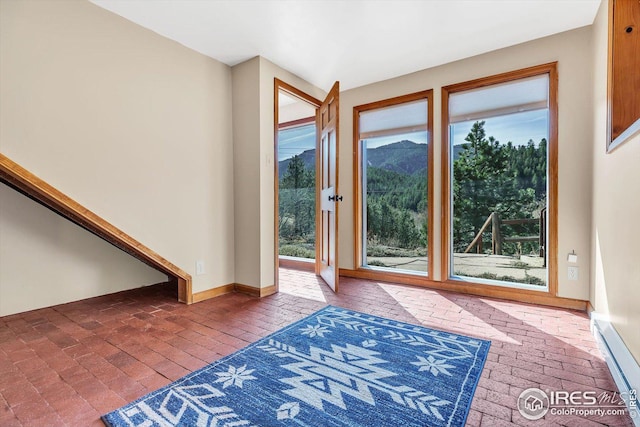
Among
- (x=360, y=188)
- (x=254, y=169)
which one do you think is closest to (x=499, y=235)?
(x=360, y=188)

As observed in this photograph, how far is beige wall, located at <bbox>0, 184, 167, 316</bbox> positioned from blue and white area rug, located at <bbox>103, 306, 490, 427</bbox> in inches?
75.4

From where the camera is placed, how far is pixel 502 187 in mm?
3020

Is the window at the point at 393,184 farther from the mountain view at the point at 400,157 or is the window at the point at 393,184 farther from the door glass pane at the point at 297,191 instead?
the door glass pane at the point at 297,191

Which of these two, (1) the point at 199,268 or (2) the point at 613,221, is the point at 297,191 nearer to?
(1) the point at 199,268

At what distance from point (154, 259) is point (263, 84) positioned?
1.93 m

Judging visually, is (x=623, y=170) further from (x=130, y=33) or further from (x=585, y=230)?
(x=130, y=33)

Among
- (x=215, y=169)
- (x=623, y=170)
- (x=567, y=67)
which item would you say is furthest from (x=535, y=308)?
(x=215, y=169)

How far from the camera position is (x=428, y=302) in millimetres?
2842

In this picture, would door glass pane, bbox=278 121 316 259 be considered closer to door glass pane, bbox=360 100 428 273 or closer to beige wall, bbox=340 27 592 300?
door glass pane, bbox=360 100 428 273

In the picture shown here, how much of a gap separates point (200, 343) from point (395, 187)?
269 centimetres

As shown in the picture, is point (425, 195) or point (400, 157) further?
point (400, 157)

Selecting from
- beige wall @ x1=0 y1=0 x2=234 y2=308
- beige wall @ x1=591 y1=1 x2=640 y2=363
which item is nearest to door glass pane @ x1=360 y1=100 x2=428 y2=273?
beige wall @ x1=591 y1=1 x2=640 y2=363

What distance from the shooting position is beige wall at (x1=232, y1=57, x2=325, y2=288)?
3053 mm

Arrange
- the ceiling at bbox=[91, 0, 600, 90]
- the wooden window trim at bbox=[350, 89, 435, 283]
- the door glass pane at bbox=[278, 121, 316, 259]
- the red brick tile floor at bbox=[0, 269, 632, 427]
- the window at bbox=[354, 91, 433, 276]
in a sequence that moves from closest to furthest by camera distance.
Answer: the red brick tile floor at bbox=[0, 269, 632, 427] → the ceiling at bbox=[91, 0, 600, 90] → the wooden window trim at bbox=[350, 89, 435, 283] → the window at bbox=[354, 91, 433, 276] → the door glass pane at bbox=[278, 121, 316, 259]
